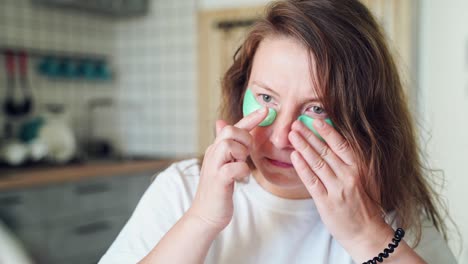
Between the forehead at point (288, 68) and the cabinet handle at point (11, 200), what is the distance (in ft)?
5.94

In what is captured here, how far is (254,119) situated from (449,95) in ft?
6.91

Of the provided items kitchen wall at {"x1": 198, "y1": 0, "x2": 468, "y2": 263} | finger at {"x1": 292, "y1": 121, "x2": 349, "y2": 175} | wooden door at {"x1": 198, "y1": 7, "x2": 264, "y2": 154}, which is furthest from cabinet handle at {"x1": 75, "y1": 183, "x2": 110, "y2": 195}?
finger at {"x1": 292, "y1": 121, "x2": 349, "y2": 175}

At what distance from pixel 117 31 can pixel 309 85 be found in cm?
310

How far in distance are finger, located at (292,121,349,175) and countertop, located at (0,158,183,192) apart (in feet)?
6.09

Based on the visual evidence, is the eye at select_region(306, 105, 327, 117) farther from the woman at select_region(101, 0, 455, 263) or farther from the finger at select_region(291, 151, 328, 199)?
the finger at select_region(291, 151, 328, 199)

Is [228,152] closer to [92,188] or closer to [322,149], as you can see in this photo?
[322,149]

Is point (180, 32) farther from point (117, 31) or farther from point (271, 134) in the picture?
point (271, 134)

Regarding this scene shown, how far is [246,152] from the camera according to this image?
33.1 inches

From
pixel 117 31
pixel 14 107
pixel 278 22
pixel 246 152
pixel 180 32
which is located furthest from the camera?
pixel 117 31

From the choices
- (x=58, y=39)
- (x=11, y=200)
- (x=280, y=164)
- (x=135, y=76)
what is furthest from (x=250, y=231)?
(x=135, y=76)

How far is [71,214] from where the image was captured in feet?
8.52

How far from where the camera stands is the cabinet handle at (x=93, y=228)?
8.71 feet

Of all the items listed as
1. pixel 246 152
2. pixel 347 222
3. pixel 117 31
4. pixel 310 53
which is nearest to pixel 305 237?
pixel 347 222

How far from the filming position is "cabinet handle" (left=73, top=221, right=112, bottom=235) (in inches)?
105
